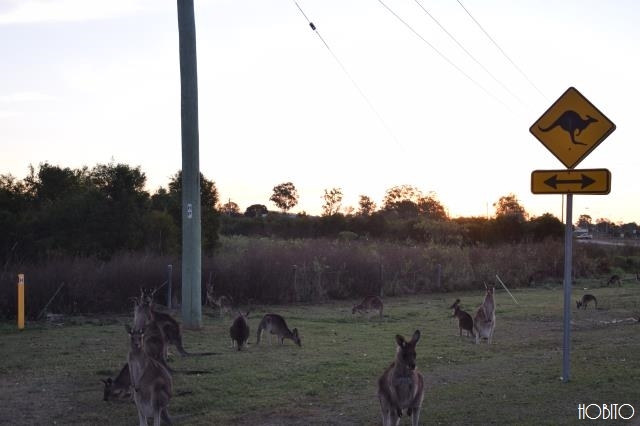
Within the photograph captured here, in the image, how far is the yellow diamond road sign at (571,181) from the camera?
1052 cm

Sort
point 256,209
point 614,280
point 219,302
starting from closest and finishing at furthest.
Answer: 1. point 219,302
2. point 614,280
3. point 256,209

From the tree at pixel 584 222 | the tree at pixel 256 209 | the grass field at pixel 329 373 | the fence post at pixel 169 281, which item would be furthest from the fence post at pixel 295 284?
the tree at pixel 584 222

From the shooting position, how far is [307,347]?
52.6 ft

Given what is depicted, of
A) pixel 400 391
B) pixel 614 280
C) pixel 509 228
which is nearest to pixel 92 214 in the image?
pixel 400 391

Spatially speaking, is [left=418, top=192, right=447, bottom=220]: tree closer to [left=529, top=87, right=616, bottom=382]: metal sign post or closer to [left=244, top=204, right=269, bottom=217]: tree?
[left=244, top=204, right=269, bottom=217]: tree

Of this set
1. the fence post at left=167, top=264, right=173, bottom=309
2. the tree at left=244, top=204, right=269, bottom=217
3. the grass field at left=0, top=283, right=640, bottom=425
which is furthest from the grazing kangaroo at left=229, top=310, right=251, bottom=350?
the tree at left=244, top=204, right=269, bottom=217

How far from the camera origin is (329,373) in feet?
41.2

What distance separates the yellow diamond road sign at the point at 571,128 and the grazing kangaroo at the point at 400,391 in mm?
4153

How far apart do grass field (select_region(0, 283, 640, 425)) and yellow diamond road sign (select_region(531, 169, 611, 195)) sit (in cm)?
284

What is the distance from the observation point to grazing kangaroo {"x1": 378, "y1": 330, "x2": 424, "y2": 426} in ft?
27.3

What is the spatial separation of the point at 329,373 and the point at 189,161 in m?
8.50

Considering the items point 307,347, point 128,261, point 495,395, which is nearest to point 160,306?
point 128,261

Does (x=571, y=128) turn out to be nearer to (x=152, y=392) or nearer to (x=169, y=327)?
(x=152, y=392)

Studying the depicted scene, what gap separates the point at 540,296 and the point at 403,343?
23668 mm
